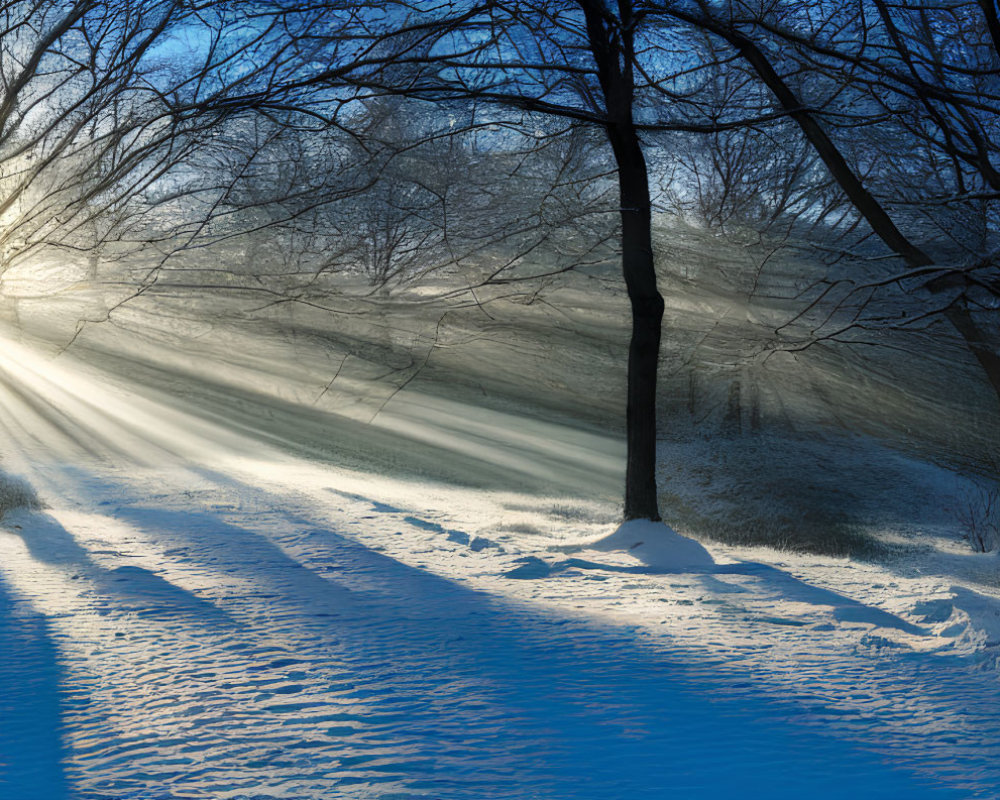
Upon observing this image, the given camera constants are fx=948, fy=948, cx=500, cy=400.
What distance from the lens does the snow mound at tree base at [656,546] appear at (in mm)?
6809

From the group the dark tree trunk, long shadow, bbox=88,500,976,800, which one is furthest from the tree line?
long shadow, bbox=88,500,976,800

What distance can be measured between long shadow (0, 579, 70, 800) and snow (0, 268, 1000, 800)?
13 mm

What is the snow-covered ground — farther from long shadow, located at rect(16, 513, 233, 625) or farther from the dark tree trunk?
the dark tree trunk

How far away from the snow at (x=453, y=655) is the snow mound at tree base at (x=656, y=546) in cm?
2

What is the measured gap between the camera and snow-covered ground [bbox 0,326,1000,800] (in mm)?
2988

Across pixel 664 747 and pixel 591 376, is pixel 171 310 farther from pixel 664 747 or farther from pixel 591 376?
pixel 664 747

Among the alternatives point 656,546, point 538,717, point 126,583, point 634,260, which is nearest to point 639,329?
point 634,260

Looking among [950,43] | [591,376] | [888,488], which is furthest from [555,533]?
[591,376]

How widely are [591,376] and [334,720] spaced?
1622 cm

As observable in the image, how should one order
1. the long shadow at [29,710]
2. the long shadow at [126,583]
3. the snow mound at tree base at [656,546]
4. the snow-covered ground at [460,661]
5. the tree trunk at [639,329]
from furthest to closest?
the tree trunk at [639,329] → the snow mound at tree base at [656,546] → the long shadow at [126,583] → the snow-covered ground at [460,661] → the long shadow at [29,710]

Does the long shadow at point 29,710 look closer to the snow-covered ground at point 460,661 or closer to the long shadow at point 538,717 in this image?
the snow-covered ground at point 460,661

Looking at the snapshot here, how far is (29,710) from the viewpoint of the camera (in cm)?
349

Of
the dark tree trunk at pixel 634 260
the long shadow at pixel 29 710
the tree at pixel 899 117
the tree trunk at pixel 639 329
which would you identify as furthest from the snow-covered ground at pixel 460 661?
the tree at pixel 899 117

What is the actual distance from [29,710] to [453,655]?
5.61 ft
